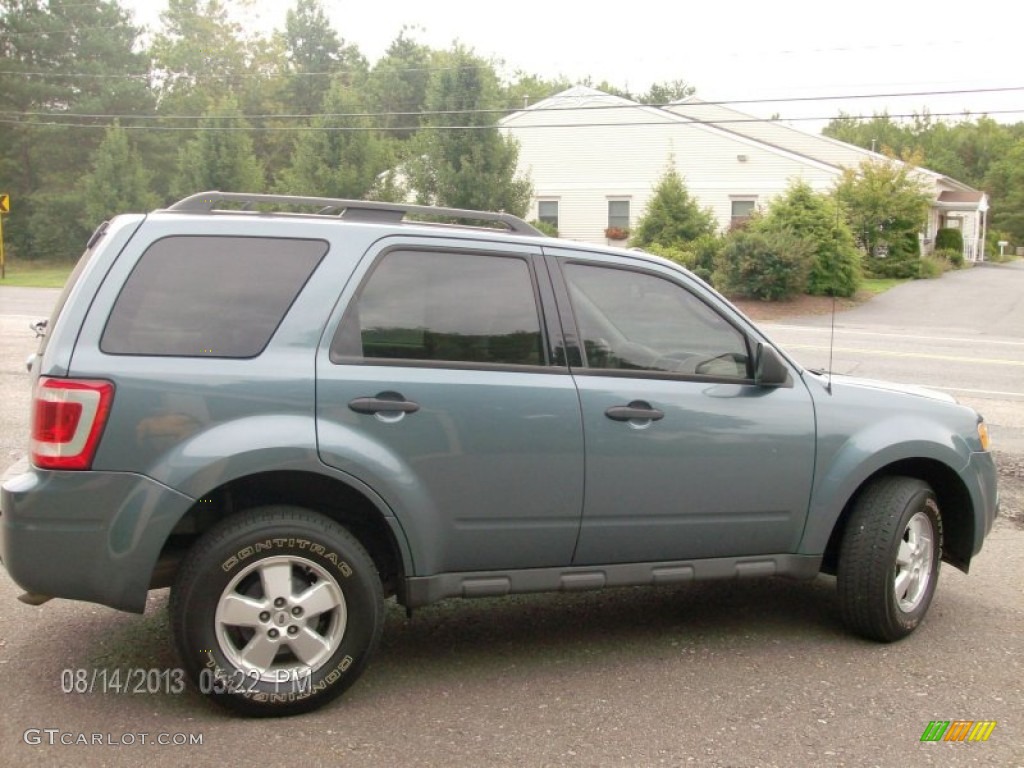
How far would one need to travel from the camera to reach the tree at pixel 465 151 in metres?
35.5

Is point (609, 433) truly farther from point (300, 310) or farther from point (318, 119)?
point (318, 119)

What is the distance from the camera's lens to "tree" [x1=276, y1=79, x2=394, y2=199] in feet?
124

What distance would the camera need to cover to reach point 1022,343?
817 inches

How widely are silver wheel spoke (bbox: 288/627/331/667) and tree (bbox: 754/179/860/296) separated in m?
25.8

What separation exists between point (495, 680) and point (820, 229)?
26.2m

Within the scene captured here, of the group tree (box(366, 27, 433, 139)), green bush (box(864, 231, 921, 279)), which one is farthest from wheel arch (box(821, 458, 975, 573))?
tree (box(366, 27, 433, 139))

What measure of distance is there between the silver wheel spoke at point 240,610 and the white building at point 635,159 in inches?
1447

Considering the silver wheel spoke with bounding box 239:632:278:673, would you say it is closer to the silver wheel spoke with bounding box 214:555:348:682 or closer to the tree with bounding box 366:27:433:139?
the silver wheel spoke with bounding box 214:555:348:682

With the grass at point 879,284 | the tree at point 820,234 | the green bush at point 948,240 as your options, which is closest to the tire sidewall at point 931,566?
the tree at point 820,234

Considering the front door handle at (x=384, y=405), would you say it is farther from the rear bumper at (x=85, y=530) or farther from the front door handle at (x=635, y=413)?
the front door handle at (x=635, y=413)

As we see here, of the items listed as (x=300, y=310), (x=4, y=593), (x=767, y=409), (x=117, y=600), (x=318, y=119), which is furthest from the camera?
(x=318, y=119)

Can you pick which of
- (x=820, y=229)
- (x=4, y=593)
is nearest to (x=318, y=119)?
(x=820, y=229)

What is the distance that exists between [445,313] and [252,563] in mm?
1206
